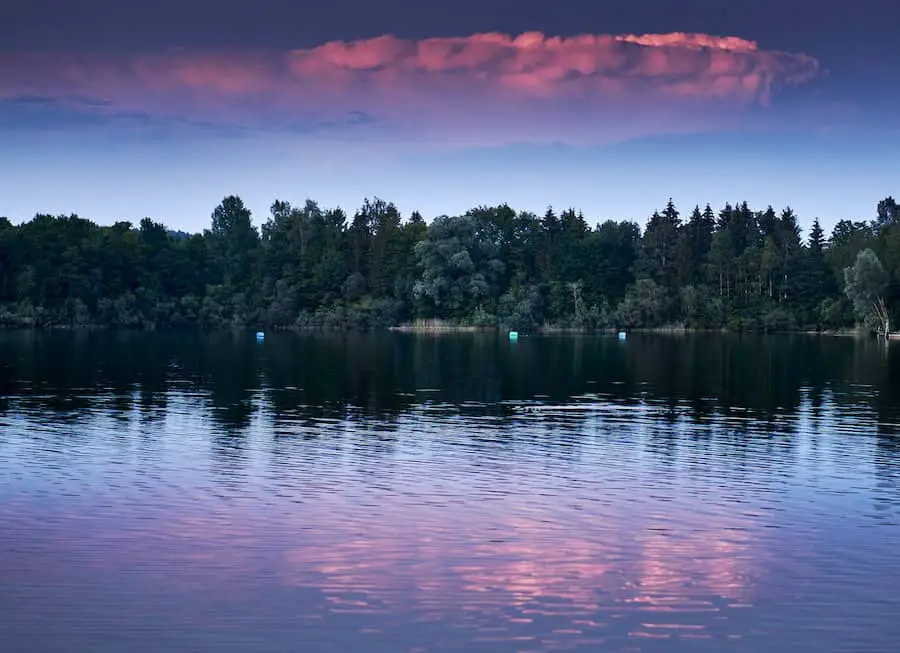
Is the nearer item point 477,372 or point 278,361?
point 477,372

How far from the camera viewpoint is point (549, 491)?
1412 inches

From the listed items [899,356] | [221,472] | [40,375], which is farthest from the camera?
[899,356]

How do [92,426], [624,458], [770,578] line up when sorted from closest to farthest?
1. [770,578]
2. [624,458]
3. [92,426]

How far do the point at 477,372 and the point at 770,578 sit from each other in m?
66.6

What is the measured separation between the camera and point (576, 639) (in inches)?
827

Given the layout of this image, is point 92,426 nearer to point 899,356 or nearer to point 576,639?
point 576,639

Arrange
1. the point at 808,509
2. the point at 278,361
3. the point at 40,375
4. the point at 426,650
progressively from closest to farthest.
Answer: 1. the point at 426,650
2. the point at 808,509
3. the point at 40,375
4. the point at 278,361

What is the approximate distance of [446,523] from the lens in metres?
31.1

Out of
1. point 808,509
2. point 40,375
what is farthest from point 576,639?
point 40,375

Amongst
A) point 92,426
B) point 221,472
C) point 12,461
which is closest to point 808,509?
point 221,472

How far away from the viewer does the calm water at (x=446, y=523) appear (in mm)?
21928

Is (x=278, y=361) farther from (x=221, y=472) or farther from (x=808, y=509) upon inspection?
(x=808, y=509)

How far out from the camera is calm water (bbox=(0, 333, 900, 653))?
2193cm

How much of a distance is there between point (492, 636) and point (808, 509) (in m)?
15.7
